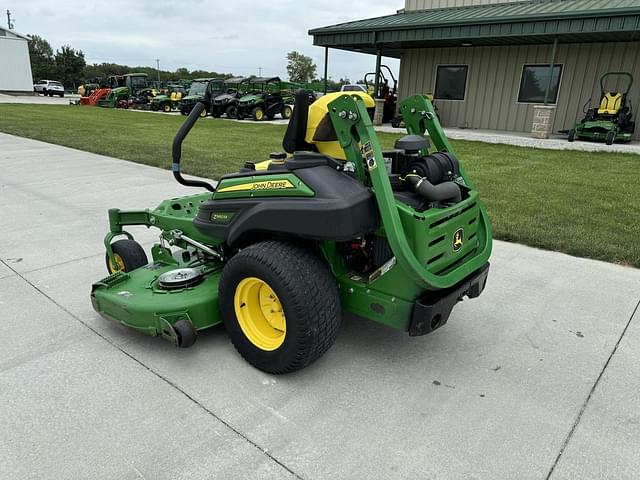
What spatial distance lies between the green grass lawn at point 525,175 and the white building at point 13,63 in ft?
133

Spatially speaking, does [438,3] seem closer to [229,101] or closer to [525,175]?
[229,101]

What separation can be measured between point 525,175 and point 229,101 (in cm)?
1546

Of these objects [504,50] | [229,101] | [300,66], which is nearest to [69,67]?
[300,66]

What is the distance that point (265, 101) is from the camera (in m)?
20.7

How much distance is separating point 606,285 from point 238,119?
1849 cm

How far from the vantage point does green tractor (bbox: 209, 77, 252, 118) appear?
68.7ft

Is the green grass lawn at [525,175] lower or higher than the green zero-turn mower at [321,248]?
lower

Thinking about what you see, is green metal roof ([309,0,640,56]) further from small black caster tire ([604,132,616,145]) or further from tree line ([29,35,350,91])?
tree line ([29,35,350,91])

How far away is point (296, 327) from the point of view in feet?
7.57

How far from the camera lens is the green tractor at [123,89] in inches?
1141

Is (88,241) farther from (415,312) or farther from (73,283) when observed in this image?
(415,312)

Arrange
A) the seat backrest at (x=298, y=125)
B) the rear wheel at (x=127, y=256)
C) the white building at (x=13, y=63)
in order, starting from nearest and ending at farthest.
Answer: the seat backrest at (x=298, y=125) < the rear wheel at (x=127, y=256) < the white building at (x=13, y=63)

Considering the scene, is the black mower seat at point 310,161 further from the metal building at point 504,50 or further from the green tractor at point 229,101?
the green tractor at point 229,101

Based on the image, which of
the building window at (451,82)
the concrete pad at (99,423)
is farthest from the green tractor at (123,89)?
the concrete pad at (99,423)
